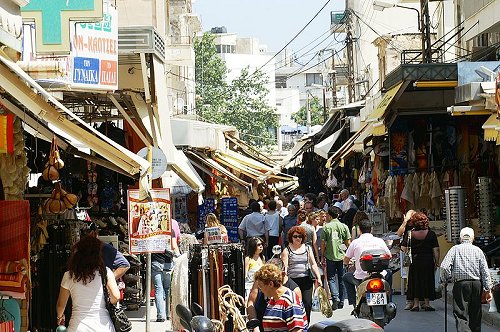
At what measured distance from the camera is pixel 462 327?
14.9 meters

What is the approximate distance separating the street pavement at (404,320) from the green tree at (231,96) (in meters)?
64.9

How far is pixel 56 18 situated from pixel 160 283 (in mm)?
5147

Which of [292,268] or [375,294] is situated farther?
[292,268]

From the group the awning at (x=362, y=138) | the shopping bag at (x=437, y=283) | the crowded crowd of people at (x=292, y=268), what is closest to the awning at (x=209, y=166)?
the awning at (x=362, y=138)

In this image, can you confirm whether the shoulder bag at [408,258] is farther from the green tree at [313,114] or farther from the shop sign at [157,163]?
the green tree at [313,114]

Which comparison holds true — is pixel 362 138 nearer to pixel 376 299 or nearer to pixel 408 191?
pixel 408 191

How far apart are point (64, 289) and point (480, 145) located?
14726 millimetres

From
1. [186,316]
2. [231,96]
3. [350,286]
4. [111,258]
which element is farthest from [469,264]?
[231,96]

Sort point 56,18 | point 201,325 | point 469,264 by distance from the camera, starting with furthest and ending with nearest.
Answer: point 469,264, point 56,18, point 201,325

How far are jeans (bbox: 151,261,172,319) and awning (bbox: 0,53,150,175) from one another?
449 centimetres

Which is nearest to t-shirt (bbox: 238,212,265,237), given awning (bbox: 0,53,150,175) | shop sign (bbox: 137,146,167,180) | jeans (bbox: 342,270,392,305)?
jeans (bbox: 342,270,392,305)

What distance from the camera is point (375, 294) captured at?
15031 mm

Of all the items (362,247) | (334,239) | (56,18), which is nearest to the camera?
(56,18)

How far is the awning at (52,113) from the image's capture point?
10.9 meters
